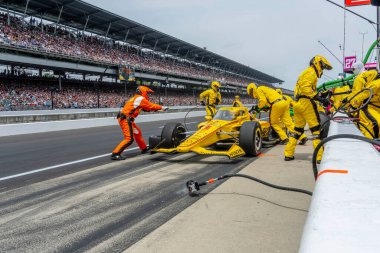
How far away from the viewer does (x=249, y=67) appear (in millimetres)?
89125

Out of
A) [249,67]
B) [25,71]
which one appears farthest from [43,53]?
[249,67]

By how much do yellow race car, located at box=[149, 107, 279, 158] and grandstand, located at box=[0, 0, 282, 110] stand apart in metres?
17.7

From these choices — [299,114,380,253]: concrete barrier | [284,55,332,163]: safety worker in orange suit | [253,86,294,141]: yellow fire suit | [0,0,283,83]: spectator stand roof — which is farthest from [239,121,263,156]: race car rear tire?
[0,0,283,83]: spectator stand roof

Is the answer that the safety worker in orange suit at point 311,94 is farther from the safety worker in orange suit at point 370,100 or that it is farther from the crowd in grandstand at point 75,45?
the crowd in grandstand at point 75,45

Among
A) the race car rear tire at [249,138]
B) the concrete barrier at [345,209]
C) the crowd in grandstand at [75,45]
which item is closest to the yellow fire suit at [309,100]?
the race car rear tire at [249,138]

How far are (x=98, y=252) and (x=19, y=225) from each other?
117 cm

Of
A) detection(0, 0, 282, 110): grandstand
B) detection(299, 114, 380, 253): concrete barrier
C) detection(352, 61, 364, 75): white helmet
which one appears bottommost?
detection(299, 114, 380, 253): concrete barrier

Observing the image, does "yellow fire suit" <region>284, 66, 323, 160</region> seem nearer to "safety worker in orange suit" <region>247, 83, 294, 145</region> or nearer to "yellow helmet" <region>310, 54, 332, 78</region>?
"yellow helmet" <region>310, 54, 332, 78</region>

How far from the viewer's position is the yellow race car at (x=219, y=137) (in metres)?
6.70

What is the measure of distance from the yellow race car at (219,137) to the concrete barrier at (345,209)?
4609 millimetres

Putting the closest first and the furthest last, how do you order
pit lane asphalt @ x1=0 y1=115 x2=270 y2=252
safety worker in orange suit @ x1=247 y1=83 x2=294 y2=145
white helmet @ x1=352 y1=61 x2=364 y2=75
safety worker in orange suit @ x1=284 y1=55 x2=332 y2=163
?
pit lane asphalt @ x1=0 y1=115 x2=270 y2=252 → safety worker in orange suit @ x1=284 y1=55 x2=332 y2=163 → white helmet @ x1=352 y1=61 x2=364 y2=75 → safety worker in orange suit @ x1=247 y1=83 x2=294 y2=145

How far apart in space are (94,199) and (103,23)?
36.7m

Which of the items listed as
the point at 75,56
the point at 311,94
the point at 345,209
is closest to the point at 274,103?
the point at 311,94

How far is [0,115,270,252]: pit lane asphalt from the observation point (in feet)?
9.98
